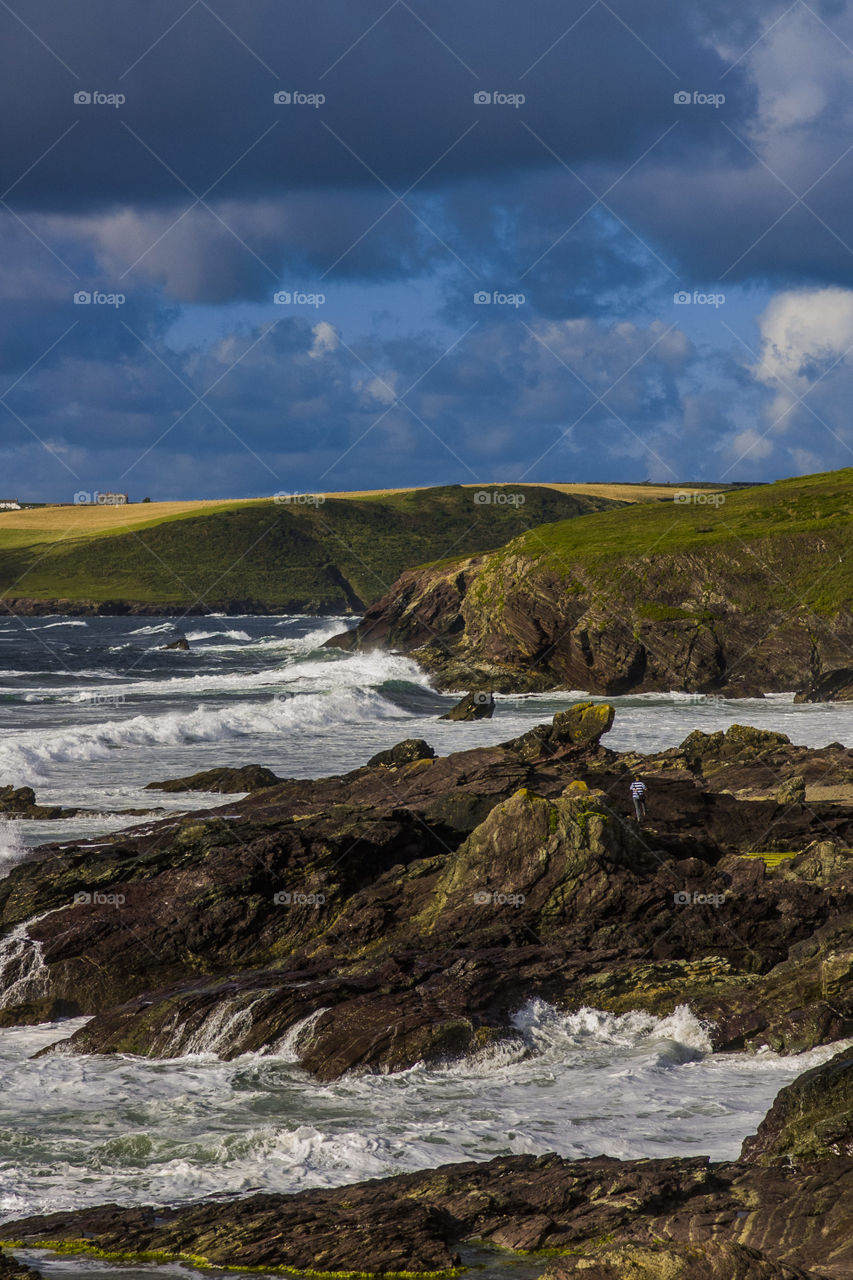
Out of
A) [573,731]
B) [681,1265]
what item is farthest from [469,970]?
[573,731]

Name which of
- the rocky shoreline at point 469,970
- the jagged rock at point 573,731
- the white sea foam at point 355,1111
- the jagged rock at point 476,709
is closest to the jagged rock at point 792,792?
the rocky shoreline at point 469,970

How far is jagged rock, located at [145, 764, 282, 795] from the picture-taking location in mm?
39594

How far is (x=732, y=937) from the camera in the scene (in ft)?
68.6

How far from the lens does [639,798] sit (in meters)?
28.6

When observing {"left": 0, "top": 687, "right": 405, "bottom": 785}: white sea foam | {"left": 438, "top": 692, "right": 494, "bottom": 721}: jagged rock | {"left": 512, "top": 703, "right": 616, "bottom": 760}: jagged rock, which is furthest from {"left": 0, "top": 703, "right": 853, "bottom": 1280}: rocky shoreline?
{"left": 438, "top": 692, "right": 494, "bottom": 721}: jagged rock

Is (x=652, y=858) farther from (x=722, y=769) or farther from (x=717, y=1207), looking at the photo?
(x=722, y=769)

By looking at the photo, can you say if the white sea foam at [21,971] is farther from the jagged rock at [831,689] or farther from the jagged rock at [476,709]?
the jagged rock at [831,689]

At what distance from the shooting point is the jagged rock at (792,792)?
31112mm

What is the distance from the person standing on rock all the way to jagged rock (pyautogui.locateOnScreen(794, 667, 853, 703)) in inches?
1742

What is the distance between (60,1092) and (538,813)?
980cm

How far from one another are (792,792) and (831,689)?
41225mm

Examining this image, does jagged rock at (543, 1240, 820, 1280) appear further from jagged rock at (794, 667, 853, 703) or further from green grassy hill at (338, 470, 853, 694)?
green grassy hill at (338, 470, 853, 694)

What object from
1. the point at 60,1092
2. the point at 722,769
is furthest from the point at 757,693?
the point at 60,1092

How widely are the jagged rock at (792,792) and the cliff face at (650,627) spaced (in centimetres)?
4404
